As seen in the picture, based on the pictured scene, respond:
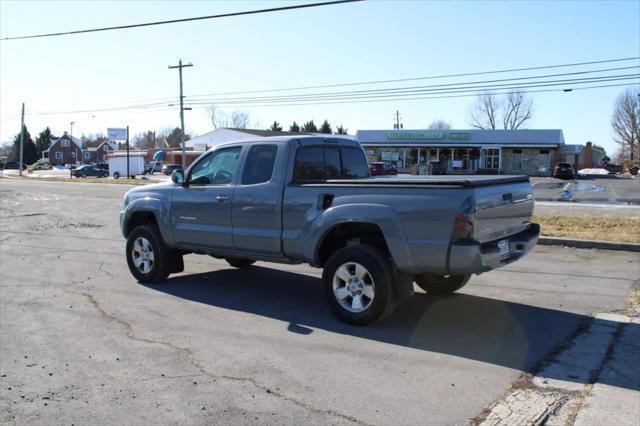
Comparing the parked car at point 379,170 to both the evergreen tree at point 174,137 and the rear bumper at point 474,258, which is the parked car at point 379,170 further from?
the evergreen tree at point 174,137

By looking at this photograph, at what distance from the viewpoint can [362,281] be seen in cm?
591

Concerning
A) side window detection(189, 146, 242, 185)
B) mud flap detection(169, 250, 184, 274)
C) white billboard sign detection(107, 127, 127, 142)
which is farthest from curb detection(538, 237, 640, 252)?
white billboard sign detection(107, 127, 127, 142)

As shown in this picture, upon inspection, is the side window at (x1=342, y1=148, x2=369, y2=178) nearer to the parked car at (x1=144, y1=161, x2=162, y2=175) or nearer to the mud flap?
the mud flap

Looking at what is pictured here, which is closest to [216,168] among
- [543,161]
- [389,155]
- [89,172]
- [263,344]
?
[263,344]

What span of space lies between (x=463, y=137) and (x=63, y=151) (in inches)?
3824

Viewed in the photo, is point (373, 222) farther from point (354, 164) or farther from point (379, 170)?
point (379, 170)

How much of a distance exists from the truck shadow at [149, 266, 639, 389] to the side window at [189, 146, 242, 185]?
4.96 feet

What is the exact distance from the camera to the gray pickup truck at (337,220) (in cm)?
538

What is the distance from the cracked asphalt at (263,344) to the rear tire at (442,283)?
0.14 metres

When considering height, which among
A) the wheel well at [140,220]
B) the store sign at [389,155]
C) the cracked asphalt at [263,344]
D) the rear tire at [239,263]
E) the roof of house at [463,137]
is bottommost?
the cracked asphalt at [263,344]

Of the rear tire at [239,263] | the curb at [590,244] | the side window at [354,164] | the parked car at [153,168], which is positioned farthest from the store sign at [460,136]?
the side window at [354,164]

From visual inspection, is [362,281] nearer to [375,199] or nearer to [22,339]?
[375,199]

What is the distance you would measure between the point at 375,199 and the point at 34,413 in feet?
11.4

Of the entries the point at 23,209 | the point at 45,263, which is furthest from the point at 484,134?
the point at 45,263
